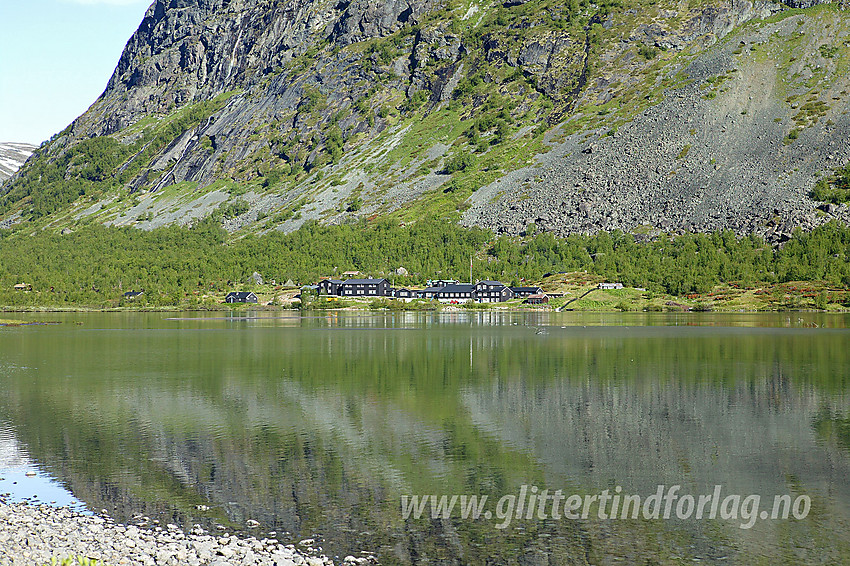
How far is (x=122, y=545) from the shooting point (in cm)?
2012

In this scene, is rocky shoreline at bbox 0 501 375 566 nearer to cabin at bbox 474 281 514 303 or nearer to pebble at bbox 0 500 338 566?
pebble at bbox 0 500 338 566

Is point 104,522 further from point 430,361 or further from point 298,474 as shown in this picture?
point 430,361

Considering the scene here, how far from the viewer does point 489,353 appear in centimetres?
7375

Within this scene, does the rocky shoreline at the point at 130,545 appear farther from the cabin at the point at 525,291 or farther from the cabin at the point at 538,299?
the cabin at the point at 525,291

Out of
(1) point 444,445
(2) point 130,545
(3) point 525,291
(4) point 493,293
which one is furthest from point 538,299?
(2) point 130,545

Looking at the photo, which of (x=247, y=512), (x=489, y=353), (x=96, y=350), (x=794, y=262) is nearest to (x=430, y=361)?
(x=489, y=353)

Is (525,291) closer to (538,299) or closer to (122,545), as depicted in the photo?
(538,299)

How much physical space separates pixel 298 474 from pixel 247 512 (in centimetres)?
458

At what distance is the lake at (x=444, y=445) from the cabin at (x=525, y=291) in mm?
122584

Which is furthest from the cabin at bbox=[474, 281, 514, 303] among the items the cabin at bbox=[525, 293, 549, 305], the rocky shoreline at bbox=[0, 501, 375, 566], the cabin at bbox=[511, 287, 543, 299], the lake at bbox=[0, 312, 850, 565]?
the rocky shoreline at bbox=[0, 501, 375, 566]

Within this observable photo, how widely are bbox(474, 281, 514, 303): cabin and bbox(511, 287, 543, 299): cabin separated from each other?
198 centimetres

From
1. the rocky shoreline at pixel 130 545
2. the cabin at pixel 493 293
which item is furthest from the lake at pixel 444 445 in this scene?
the cabin at pixel 493 293

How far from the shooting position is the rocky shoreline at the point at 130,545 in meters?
19.0

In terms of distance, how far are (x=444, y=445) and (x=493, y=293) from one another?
548ft
